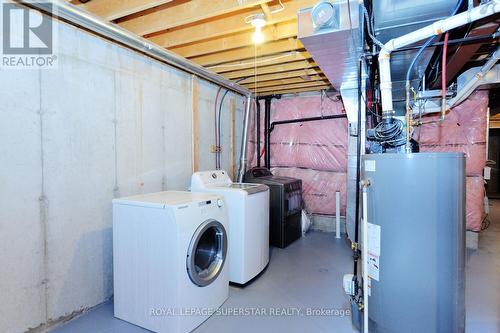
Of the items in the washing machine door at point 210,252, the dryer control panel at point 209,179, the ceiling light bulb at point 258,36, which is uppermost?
the ceiling light bulb at point 258,36


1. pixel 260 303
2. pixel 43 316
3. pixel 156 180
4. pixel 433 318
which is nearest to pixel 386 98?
pixel 433 318

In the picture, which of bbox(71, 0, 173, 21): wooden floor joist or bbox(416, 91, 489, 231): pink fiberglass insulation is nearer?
bbox(71, 0, 173, 21): wooden floor joist

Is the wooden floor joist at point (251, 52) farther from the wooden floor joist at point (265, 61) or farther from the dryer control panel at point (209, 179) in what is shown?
the dryer control panel at point (209, 179)

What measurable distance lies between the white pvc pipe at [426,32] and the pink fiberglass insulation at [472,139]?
2.50m

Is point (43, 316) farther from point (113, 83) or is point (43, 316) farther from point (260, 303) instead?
point (113, 83)

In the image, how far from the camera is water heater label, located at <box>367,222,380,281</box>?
5.61 feet

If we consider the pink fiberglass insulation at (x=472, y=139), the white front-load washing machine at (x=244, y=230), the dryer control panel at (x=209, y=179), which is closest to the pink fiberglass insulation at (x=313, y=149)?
the pink fiberglass insulation at (x=472, y=139)

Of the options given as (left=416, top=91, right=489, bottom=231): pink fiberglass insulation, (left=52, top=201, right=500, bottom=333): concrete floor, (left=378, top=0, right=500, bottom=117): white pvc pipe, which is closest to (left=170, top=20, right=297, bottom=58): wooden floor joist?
(left=378, top=0, right=500, bottom=117): white pvc pipe

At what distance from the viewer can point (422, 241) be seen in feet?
5.15

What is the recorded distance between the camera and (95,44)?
2281 millimetres

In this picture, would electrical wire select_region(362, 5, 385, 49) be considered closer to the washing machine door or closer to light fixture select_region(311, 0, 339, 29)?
light fixture select_region(311, 0, 339, 29)

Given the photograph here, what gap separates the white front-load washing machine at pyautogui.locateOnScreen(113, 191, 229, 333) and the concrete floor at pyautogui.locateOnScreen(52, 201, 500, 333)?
149 millimetres

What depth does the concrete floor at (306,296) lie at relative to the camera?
2.03 m

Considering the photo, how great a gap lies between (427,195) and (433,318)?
0.72 metres
